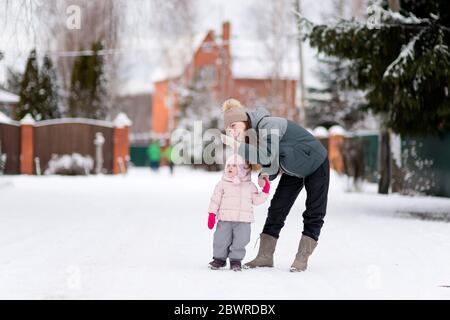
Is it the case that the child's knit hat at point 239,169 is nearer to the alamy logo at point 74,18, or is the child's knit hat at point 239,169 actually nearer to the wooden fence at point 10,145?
the alamy logo at point 74,18

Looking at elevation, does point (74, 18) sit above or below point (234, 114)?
above

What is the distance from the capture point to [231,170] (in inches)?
264

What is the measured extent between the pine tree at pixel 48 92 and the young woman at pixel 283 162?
1160 inches

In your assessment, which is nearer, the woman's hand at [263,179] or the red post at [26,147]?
the woman's hand at [263,179]

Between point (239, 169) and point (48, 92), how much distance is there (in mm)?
30023

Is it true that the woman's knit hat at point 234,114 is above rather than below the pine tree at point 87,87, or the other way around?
below

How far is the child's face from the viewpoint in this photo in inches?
263

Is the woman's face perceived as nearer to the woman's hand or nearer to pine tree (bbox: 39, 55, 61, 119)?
the woman's hand

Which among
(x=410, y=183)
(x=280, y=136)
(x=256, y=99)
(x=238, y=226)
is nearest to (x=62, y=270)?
(x=238, y=226)

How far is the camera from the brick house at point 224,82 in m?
45.4

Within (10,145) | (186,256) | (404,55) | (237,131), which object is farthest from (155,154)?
(237,131)

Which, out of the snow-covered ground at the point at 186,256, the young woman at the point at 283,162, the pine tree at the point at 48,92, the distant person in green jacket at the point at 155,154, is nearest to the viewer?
the snow-covered ground at the point at 186,256

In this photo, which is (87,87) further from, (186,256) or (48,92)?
(186,256)

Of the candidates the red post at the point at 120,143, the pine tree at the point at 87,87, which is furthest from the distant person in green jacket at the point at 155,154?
the pine tree at the point at 87,87
